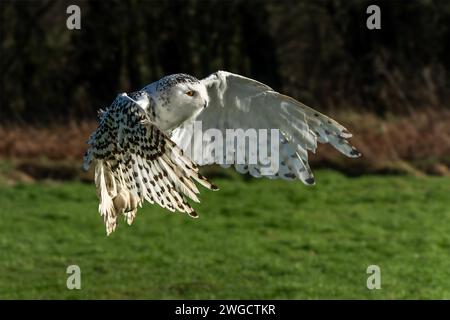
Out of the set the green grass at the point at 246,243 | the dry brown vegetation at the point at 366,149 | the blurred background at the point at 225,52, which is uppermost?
the blurred background at the point at 225,52

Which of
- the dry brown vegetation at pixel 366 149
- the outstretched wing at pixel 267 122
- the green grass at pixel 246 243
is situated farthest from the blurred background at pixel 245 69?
the outstretched wing at pixel 267 122

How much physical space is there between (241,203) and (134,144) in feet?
31.1

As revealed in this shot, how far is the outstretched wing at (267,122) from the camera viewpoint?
4.57m

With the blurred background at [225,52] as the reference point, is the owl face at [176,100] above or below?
below

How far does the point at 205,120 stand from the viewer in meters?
5.02

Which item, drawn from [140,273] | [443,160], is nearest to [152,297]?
[140,273]

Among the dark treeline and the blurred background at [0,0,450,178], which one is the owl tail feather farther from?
the dark treeline

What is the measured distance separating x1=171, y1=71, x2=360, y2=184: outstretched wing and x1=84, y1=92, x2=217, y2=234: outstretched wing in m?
0.42

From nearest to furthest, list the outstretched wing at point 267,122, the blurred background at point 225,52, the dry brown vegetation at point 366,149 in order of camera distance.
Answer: the outstretched wing at point 267,122, the dry brown vegetation at point 366,149, the blurred background at point 225,52

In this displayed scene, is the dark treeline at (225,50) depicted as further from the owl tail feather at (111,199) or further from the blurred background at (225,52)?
the owl tail feather at (111,199)

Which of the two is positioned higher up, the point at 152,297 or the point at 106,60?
the point at 106,60

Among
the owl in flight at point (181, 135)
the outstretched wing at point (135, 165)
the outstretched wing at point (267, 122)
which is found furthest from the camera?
the outstretched wing at point (267, 122)

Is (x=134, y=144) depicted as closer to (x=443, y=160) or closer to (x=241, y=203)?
(x=241, y=203)

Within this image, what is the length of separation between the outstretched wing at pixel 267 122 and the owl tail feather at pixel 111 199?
0.45m
